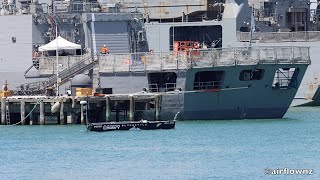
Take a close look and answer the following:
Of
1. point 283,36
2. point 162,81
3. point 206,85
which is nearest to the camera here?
point 206,85

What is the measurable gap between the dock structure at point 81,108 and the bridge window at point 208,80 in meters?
2.49

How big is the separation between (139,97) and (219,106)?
4.02 m

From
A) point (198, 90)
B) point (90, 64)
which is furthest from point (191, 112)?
point (90, 64)

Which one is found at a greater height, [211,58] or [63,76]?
[211,58]

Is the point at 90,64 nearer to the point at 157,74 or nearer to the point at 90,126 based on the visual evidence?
the point at 157,74

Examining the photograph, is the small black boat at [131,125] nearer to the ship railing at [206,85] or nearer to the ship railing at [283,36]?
the ship railing at [206,85]

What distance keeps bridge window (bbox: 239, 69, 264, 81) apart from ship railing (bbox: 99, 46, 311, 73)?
799 mm

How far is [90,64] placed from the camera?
76875 millimetres

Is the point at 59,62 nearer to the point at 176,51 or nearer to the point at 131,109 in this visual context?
the point at 176,51

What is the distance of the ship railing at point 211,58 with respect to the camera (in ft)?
237

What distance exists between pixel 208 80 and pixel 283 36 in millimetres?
12263

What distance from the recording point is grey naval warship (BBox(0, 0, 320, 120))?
72375 millimetres

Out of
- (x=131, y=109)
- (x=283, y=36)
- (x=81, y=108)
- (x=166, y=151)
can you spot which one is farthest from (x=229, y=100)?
(x=166, y=151)

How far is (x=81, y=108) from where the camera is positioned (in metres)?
70.7
